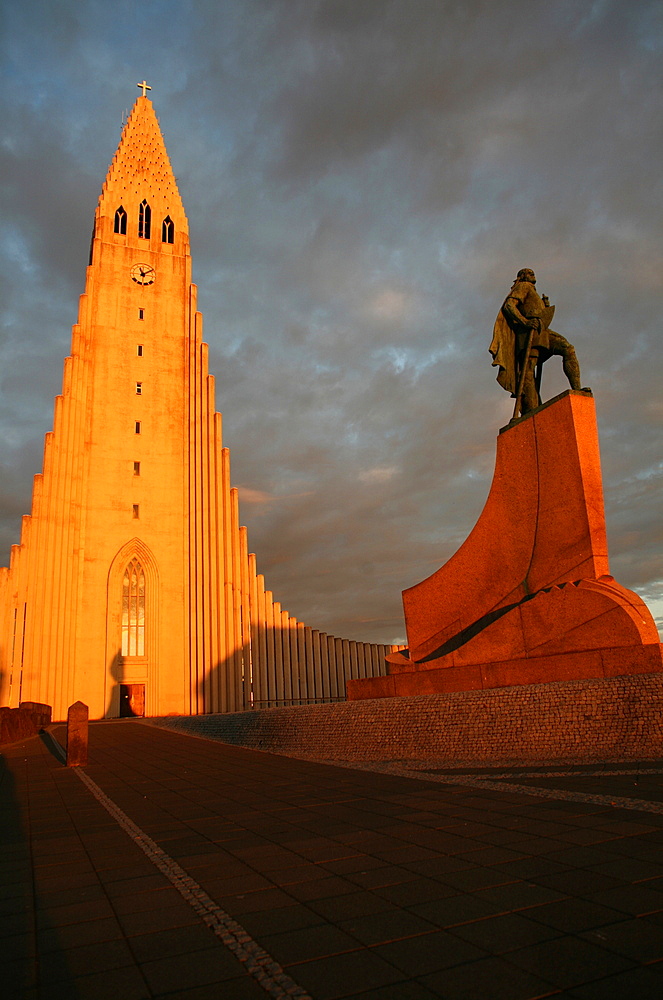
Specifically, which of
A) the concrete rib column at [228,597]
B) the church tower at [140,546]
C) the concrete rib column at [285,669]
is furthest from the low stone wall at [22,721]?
the concrete rib column at [285,669]

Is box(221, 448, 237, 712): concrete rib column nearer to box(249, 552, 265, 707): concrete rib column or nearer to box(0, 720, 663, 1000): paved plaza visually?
box(249, 552, 265, 707): concrete rib column

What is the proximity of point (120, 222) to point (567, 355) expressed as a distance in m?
32.8

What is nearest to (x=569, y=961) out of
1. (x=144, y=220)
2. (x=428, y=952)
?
(x=428, y=952)

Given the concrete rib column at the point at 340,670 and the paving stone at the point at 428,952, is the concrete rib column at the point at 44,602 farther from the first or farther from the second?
the paving stone at the point at 428,952

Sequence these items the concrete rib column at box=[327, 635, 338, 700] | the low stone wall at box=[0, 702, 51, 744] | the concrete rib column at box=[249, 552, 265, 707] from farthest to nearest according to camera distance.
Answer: the concrete rib column at box=[327, 635, 338, 700]
the concrete rib column at box=[249, 552, 265, 707]
the low stone wall at box=[0, 702, 51, 744]

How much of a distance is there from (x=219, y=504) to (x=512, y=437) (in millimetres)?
24149

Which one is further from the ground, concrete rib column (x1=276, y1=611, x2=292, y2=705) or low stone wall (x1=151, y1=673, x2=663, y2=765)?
concrete rib column (x1=276, y1=611, x2=292, y2=705)

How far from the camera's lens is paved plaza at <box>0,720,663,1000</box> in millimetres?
2773

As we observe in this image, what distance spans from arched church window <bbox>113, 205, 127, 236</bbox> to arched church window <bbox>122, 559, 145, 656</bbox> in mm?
17846

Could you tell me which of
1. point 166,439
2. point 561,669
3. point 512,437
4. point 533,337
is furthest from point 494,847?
point 166,439

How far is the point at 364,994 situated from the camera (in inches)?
103

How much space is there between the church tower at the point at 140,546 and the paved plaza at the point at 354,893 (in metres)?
Result: 25.4

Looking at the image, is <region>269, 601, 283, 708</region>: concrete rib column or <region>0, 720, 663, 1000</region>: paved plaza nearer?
<region>0, 720, 663, 1000</region>: paved plaza

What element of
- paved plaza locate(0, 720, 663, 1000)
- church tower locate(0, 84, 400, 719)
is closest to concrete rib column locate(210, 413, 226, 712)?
church tower locate(0, 84, 400, 719)
